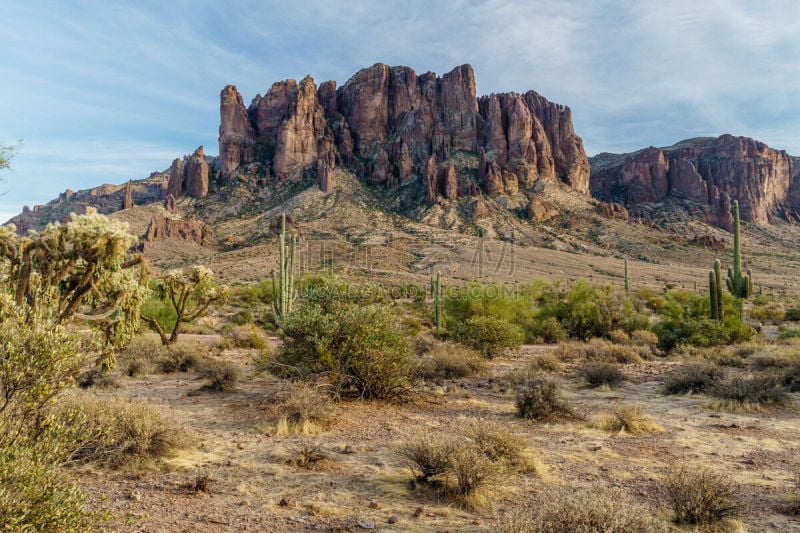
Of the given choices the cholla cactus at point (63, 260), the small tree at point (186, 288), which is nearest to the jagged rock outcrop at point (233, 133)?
the small tree at point (186, 288)

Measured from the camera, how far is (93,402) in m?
6.25

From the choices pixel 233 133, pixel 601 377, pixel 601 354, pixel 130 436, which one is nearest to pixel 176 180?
pixel 233 133

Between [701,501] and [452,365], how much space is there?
870 centimetres

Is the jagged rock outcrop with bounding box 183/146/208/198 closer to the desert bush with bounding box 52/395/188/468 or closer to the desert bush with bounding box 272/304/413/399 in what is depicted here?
the desert bush with bounding box 272/304/413/399

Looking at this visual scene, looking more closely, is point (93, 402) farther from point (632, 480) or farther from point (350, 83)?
point (350, 83)

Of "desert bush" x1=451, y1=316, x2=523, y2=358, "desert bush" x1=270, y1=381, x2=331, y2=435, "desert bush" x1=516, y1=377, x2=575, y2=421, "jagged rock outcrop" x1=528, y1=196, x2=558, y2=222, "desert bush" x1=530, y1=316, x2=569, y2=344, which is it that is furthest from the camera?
"jagged rock outcrop" x1=528, y1=196, x2=558, y2=222

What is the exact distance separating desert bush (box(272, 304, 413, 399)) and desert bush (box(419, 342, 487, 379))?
2460mm

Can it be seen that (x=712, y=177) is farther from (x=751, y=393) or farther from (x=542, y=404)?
(x=542, y=404)

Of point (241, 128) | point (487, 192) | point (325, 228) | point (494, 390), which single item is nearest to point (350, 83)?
point (241, 128)

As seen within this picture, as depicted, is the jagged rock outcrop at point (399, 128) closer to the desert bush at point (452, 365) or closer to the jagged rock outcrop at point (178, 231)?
the jagged rock outcrop at point (178, 231)

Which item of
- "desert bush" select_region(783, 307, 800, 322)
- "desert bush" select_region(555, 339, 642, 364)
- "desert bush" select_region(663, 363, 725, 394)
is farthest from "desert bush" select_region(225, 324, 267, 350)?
"desert bush" select_region(783, 307, 800, 322)

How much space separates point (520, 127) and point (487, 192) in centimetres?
2904

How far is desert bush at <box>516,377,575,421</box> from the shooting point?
8.66m

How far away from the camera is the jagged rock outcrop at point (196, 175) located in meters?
110
